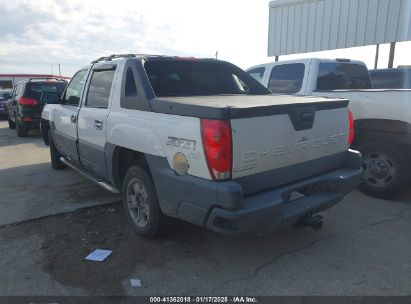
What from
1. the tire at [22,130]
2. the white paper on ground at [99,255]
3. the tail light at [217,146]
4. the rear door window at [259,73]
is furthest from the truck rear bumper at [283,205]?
the tire at [22,130]

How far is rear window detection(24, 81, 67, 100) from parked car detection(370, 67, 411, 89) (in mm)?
8656

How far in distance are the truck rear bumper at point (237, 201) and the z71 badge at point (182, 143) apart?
0.22m

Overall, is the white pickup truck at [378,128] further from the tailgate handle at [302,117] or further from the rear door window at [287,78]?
the tailgate handle at [302,117]

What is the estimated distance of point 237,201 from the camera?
8.31 feet

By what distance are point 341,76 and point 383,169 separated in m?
1.95

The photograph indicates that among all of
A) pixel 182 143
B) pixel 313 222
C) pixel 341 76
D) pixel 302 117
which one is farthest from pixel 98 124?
pixel 341 76

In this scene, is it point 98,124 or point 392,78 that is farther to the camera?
point 392,78

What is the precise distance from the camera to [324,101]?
3293 mm

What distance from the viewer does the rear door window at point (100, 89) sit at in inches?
159

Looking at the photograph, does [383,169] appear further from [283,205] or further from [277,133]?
[277,133]

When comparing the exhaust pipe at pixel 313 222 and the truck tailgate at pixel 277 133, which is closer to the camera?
the truck tailgate at pixel 277 133

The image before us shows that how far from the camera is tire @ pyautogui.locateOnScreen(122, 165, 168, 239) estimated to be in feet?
10.9

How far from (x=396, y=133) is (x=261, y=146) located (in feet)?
9.26

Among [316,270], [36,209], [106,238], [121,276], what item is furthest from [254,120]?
[36,209]
